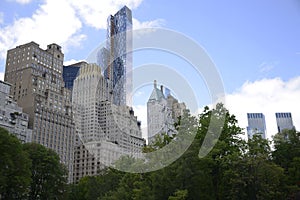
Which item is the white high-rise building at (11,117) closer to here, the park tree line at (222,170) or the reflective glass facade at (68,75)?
the reflective glass facade at (68,75)

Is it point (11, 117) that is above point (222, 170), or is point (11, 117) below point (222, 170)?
above

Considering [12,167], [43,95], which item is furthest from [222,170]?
[43,95]

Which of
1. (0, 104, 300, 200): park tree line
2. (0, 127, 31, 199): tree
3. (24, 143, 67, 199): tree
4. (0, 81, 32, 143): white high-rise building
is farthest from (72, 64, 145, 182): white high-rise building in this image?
(0, 81, 32, 143): white high-rise building

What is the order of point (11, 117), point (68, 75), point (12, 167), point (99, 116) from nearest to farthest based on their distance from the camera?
point (99, 116), point (12, 167), point (11, 117), point (68, 75)

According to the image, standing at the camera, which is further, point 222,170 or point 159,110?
point 222,170

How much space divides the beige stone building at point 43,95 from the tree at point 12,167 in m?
38.6

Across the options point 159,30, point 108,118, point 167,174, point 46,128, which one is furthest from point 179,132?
point 46,128

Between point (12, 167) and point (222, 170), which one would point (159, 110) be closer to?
point (222, 170)

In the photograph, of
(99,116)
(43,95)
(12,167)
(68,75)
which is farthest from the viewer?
(68,75)

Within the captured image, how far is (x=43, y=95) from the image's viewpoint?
68.1m

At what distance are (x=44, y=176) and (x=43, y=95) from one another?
40.7m

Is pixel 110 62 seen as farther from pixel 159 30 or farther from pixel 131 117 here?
pixel 159 30

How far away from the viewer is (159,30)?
10828 mm

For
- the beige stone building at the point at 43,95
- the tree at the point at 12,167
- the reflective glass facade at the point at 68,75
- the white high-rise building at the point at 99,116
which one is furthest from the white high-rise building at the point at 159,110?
the reflective glass facade at the point at 68,75
